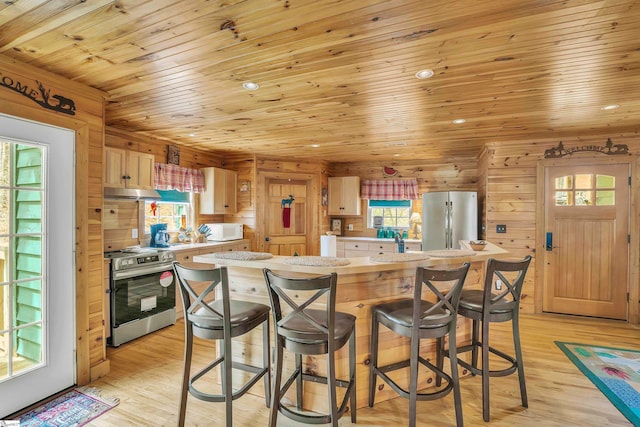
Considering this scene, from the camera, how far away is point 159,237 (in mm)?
4238

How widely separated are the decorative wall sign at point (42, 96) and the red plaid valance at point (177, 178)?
2.06m

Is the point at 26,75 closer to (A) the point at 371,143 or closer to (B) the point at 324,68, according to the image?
(B) the point at 324,68

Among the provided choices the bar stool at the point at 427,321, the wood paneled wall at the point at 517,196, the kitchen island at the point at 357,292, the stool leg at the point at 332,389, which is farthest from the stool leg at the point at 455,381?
the wood paneled wall at the point at 517,196

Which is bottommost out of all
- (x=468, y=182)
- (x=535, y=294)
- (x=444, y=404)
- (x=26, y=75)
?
(x=444, y=404)

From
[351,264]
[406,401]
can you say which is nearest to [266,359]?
[351,264]

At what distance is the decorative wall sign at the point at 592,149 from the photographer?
13.1 feet

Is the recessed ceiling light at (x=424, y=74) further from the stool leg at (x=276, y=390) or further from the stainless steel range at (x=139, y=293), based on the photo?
the stainless steel range at (x=139, y=293)

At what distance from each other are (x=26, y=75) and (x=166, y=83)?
2.82 feet

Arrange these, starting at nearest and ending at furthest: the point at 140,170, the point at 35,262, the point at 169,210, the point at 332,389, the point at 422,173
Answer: the point at 332,389 → the point at 35,262 → the point at 140,170 → the point at 169,210 → the point at 422,173

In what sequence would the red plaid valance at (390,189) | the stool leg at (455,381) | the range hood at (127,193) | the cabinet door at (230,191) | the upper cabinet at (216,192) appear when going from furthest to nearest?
the red plaid valance at (390,189)
the cabinet door at (230,191)
the upper cabinet at (216,192)
the range hood at (127,193)
the stool leg at (455,381)

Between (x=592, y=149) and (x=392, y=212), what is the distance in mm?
3133

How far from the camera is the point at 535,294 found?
172 inches

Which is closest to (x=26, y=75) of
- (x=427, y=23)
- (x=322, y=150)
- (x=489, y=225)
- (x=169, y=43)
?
(x=169, y=43)

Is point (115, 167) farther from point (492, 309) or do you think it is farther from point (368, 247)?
point (368, 247)
